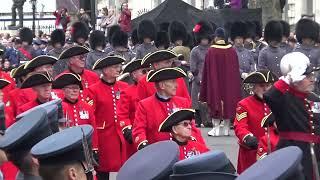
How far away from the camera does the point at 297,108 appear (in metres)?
8.05

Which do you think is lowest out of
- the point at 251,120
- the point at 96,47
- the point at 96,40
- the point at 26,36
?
the point at 251,120

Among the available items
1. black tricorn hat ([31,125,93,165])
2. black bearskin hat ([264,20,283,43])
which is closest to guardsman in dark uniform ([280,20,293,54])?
black bearskin hat ([264,20,283,43])

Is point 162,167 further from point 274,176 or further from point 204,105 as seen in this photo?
point 204,105

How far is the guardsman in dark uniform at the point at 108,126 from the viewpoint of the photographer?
1027 cm

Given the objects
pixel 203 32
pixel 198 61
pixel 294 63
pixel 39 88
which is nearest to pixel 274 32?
pixel 198 61

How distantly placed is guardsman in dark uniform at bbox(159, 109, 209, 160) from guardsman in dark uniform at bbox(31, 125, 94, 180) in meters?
3.03

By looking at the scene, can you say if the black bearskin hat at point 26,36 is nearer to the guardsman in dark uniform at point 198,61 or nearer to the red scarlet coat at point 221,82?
the guardsman in dark uniform at point 198,61

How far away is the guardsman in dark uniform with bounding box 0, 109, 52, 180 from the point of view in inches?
191

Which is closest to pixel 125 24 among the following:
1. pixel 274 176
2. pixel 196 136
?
pixel 196 136

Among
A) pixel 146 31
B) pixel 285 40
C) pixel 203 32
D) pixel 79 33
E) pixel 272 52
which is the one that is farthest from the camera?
pixel 146 31

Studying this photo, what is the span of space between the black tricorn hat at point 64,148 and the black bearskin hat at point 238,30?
13727mm

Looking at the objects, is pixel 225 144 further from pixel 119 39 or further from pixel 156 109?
pixel 156 109

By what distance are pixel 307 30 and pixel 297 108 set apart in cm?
770

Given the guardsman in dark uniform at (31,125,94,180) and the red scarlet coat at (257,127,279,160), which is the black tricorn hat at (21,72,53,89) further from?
the guardsman in dark uniform at (31,125,94,180)
